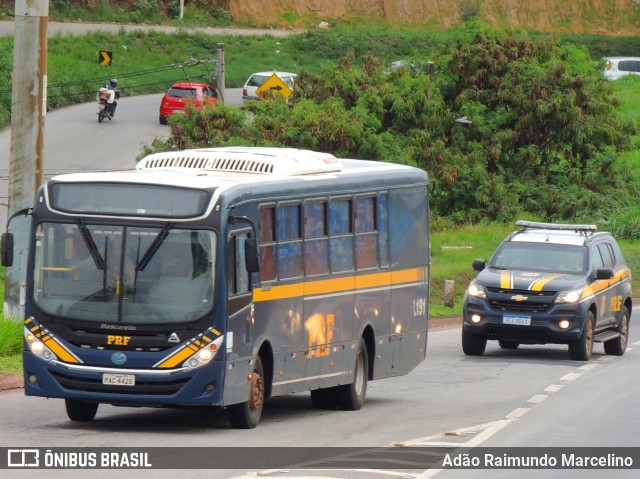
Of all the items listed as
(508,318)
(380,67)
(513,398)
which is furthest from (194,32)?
(513,398)

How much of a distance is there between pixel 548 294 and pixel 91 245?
1161 cm

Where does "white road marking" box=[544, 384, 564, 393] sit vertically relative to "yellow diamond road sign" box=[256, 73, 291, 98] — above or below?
below

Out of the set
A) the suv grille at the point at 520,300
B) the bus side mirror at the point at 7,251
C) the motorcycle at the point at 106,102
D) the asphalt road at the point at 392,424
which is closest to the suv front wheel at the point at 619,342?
the suv grille at the point at 520,300

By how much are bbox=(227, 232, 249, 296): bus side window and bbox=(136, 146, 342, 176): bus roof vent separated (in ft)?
4.40

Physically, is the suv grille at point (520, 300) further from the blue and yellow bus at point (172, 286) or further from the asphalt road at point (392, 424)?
the blue and yellow bus at point (172, 286)

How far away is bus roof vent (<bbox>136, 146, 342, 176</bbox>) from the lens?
16.3m

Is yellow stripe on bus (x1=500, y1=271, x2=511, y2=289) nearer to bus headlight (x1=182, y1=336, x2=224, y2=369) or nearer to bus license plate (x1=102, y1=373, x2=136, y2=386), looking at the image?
bus headlight (x1=182, y1=336, x2=224, y2=369)

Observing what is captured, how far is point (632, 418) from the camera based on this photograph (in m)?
17.5

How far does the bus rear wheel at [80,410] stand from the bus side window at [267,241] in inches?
85.4

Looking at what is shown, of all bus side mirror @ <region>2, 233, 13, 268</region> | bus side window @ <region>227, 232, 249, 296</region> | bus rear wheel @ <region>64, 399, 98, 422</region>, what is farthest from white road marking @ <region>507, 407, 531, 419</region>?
bus side mirror @ <region>2, 233, 13, 268</region>

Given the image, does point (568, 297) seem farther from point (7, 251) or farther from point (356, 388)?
point (7, 251)

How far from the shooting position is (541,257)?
25938 mm

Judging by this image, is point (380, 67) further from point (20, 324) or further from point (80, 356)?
point (80, 356)

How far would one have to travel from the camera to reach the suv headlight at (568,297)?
24.7 metres
